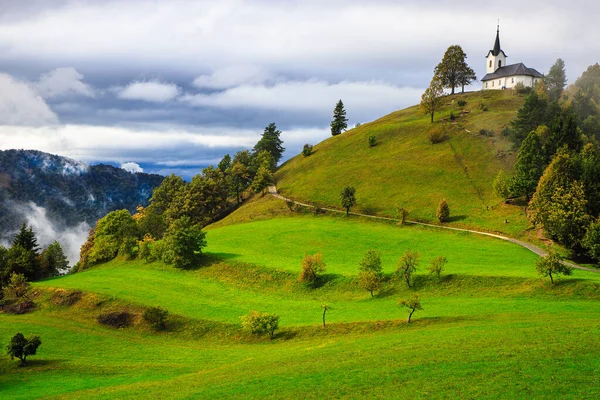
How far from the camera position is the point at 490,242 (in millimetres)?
84188

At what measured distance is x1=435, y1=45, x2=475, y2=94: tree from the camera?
6698 inches

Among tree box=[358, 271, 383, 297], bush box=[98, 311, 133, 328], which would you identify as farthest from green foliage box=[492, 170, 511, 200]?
bush box=[98, 311, 133, 328]

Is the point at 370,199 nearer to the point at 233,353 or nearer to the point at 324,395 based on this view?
the point at 233,353

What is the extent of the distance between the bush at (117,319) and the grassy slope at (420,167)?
210ft

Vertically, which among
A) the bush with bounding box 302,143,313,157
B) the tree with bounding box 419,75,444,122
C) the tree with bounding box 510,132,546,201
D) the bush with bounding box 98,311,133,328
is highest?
the tree with bounding box 419,75,444,122

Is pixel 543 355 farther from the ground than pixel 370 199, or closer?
closer

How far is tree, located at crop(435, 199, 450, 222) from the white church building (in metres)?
99.0

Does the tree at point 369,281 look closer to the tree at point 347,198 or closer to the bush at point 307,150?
the tree at point 347,198

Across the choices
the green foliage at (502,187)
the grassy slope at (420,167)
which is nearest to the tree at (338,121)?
the grassy slope at (420,167)

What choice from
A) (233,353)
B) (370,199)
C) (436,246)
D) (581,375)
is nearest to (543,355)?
(581,375)

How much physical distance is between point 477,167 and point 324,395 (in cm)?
10428

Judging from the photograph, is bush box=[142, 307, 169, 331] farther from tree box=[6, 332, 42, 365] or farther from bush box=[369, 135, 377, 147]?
bush box=[369, 135, 377, 147]

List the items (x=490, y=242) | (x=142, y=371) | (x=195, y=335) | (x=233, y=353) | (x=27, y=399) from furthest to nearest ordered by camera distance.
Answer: (x=490, y=242) → (x=195, y=335) → (x=233, y=353) → (x=142, y=371) → (x=27, y=399)

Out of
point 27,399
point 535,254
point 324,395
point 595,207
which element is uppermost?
point 595,207
